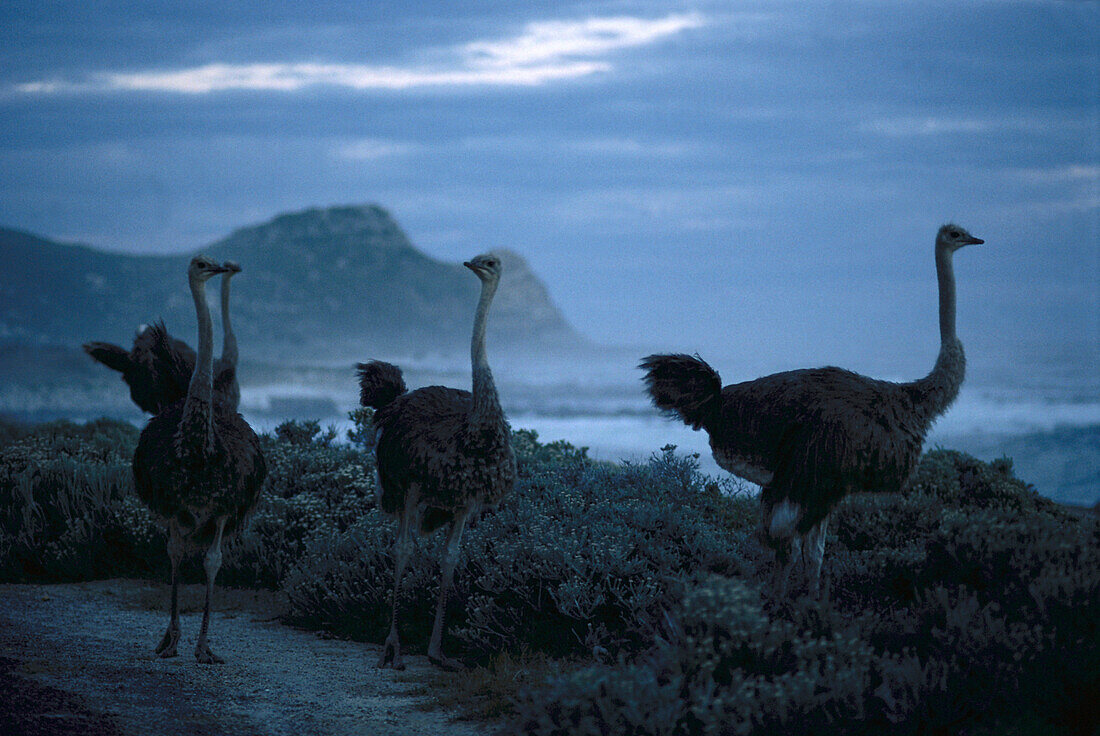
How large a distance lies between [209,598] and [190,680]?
80 cm

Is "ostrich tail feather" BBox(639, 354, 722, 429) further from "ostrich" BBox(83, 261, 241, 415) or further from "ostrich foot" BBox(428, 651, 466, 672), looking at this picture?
"ostrich" BBox(83, 261, 241, 415)

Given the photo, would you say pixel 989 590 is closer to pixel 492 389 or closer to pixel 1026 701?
pixel 1026 701

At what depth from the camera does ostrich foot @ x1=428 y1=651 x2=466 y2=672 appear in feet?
28.6

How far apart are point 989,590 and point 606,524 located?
3278 mm

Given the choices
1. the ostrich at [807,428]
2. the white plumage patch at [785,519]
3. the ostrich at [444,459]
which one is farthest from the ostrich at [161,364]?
the white plumage patch at [785,519]

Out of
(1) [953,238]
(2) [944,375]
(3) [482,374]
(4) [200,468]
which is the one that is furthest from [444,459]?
(1) [953,238]

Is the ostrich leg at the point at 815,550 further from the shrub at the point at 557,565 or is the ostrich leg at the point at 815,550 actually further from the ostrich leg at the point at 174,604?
the ostrich leg at the point at 174,604

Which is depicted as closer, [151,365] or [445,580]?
[445,580]

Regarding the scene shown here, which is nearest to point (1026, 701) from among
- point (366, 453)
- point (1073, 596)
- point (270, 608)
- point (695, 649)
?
point (1073, 596)

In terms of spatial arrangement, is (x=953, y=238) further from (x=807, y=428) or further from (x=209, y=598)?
(x=209, y=598)

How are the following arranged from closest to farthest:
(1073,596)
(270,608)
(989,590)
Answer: (1073,596), (989,590), (270,608)

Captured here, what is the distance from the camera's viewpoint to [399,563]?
884 cm

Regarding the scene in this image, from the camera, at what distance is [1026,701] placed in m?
6.59

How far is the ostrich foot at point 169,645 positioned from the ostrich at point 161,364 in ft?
6.25
